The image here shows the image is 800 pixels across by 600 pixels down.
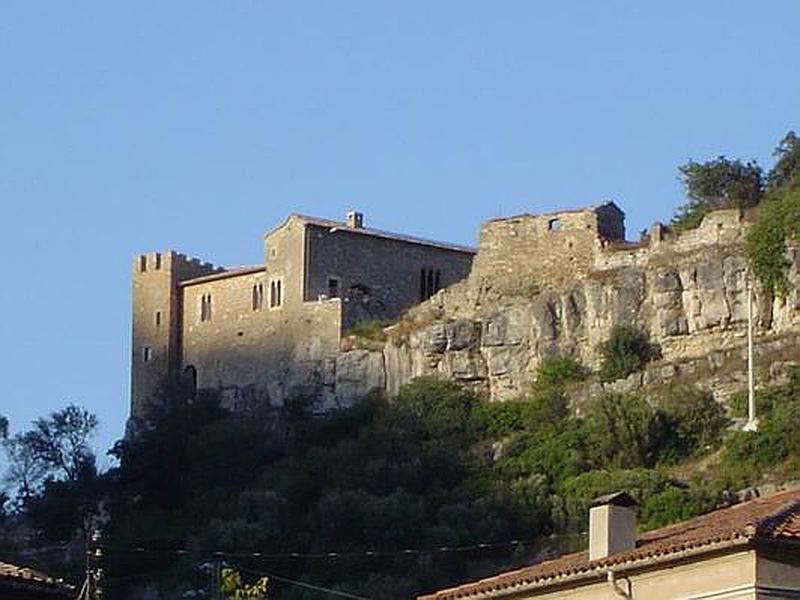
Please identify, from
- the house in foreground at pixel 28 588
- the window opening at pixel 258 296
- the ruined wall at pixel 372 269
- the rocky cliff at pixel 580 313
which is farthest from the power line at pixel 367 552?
the house in foreground at pixel 28 588

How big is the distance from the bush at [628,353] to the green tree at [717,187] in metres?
4.42

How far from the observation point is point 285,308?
352 feet

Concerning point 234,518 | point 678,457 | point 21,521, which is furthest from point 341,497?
point 21,521

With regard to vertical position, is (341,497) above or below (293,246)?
below

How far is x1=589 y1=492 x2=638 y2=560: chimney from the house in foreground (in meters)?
7.29

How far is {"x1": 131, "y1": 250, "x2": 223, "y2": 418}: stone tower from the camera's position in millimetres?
112625

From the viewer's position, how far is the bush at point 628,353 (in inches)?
3915

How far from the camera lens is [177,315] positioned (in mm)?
113250

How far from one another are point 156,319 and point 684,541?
257ft

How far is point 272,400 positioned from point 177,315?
7.11m

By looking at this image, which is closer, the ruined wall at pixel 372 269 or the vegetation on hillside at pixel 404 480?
the vegetation on hillside at pixel 404 480

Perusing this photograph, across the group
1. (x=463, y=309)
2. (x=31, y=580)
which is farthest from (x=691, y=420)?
(x=31, y=580)

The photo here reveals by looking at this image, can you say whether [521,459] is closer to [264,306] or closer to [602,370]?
[602,370]

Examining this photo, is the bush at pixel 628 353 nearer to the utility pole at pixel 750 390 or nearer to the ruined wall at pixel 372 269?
the utility pole at pixel 750 390
